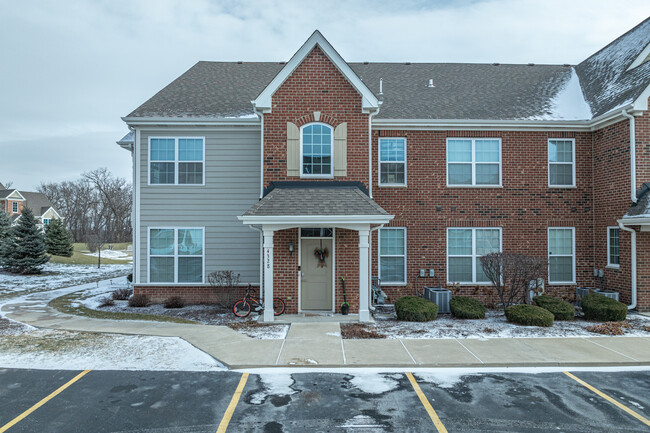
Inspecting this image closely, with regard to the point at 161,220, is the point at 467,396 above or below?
below

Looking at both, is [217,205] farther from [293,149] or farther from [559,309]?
A: [559,309]

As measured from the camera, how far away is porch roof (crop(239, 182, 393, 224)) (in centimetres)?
1029

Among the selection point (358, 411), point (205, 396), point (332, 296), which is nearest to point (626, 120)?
point (332, 296)

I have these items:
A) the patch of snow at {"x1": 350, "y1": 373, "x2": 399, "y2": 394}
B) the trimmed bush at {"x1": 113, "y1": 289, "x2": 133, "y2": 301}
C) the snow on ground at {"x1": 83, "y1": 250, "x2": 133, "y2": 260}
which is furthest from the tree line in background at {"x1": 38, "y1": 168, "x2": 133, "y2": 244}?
the patch of snow at {"x1": 350, "y1": 373, "x2": 399, "y2": 394}

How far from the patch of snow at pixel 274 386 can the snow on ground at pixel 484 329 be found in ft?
10.8

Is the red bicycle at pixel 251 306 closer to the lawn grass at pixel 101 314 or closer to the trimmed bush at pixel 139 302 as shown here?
the lawn grass at pixel 101 314

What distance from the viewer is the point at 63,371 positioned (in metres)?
7.23

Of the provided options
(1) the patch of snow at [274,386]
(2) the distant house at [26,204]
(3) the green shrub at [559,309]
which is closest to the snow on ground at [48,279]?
(1) the patch of snow at [274,386]

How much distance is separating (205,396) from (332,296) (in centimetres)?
573

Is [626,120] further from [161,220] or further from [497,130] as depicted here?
[161,220]

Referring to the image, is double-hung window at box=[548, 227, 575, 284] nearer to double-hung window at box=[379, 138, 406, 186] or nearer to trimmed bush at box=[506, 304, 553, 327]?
trimmed bush at box=[506, 304, 553, 327]

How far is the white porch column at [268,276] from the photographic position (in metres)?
10.7

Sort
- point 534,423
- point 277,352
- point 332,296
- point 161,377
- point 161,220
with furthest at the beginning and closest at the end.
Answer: point 161,220 < point 332,296 < point 277,352 < point 161,377 < point 534,423

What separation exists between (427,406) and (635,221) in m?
9.67
